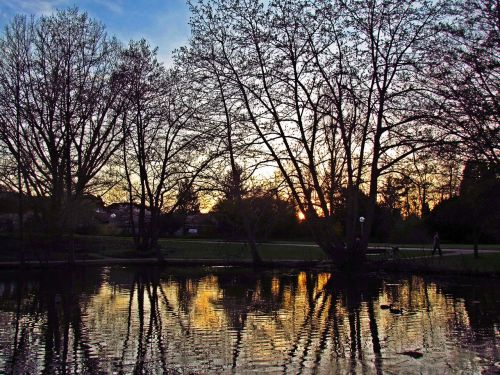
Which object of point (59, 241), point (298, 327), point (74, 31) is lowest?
point (298, 327)

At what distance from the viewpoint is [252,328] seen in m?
12.5


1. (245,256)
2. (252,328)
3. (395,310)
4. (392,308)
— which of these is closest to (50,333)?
(252,328)

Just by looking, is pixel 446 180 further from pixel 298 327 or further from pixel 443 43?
pixel 298 327

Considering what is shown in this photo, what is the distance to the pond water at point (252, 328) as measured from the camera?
9273mm

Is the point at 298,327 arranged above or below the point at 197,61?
below

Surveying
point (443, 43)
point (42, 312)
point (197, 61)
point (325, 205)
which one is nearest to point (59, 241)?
point (197, 61)

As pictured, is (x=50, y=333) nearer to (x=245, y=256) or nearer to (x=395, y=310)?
(x=395, y=310)

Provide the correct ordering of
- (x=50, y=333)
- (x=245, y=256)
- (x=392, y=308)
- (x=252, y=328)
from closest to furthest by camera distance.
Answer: (x=50, y=333) → (x=252, y=328) → (x=392, y=308) → (x=245, y=256)

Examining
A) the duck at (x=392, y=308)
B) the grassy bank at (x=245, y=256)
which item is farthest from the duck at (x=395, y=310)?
the grassy bank at (x=245, y=256)

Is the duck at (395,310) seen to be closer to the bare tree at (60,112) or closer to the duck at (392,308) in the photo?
the duck at (392,308)

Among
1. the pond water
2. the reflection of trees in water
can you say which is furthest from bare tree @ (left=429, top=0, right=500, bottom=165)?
the reflection of trees in water

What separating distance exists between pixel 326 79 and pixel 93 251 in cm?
2253

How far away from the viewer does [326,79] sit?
2666 centimetres

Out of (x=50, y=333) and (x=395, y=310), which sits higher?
(x=395, y=310)
